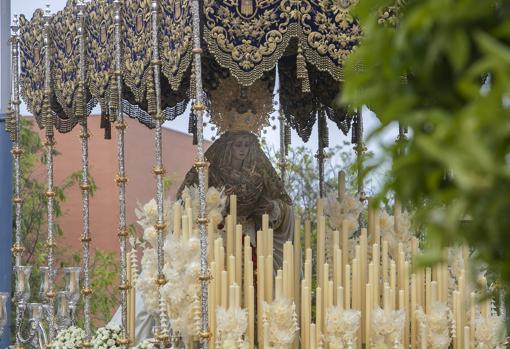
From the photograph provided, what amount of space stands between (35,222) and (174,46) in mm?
4902

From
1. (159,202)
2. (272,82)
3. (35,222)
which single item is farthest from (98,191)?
(159,202)

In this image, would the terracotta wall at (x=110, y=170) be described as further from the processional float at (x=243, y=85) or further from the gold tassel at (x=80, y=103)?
the gold tassel at (x=80, y=103)

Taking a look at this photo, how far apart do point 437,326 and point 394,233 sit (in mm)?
695

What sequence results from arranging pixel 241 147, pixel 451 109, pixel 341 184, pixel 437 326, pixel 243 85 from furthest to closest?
pixel 241 147, pixel 341 184, pixel 243 85, pixel 437 326, pixel 451 109

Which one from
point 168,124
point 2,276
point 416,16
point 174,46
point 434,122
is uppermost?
point 168,124

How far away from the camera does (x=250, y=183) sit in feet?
16.9

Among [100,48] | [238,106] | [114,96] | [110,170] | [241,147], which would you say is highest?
[110,170]

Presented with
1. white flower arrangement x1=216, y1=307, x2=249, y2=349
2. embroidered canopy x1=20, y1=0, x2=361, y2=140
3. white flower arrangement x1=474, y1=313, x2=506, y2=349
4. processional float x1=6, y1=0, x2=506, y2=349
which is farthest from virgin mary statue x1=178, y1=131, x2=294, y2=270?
white flower arrangement x1=474, y1=313, x2=506, y2=349

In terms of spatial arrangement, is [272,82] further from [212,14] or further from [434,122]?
[434,122]

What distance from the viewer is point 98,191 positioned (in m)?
9.07

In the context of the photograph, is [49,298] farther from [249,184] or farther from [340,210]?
[340,210]

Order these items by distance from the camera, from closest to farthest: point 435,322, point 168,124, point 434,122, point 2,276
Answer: point 434,122, point 435,322, point 2,276, point 168,124

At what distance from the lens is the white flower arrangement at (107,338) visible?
4.83 meters

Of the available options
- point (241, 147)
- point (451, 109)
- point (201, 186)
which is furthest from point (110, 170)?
point (451, 109)
